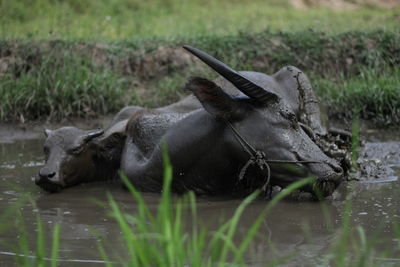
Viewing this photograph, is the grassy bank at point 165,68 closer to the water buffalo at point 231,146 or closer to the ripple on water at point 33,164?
the ripple on water at point 33,164

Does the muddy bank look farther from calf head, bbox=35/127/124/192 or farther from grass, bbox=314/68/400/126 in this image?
grass, bbox=314/68/400/126

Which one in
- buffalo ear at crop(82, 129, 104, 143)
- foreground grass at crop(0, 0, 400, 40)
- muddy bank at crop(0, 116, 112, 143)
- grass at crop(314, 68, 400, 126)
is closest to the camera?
buffalo ear at crop(82, 129, 104, 143)

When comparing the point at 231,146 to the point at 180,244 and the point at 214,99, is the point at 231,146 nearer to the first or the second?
the point at 214,99

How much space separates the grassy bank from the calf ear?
343 centimetres

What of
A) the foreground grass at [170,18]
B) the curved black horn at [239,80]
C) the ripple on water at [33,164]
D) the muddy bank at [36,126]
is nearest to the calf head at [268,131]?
the curved black horn at [239,80]

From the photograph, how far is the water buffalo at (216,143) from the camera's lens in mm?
4938

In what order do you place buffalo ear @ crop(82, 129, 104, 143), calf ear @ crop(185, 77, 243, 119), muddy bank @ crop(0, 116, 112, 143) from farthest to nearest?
muddy bank @ crop(0, 116, 112, 143)
buffalo ear @ crop(82, 129, 104, 143)
calf ear @ crop(185, 77, 243, 119)

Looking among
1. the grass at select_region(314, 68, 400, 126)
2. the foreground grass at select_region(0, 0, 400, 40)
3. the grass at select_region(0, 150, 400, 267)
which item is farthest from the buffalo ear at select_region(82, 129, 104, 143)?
the foreground grass at select_region(0, 0, 400, 40)

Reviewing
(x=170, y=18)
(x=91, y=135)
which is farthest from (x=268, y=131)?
(x=170, y=18)

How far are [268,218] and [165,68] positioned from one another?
507 centimetres

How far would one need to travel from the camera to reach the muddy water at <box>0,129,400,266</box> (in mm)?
4012

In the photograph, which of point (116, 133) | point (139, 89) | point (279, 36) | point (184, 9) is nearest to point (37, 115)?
point (139, 89)

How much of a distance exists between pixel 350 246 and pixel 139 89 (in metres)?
5.62

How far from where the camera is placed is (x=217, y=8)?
15.1 meters
